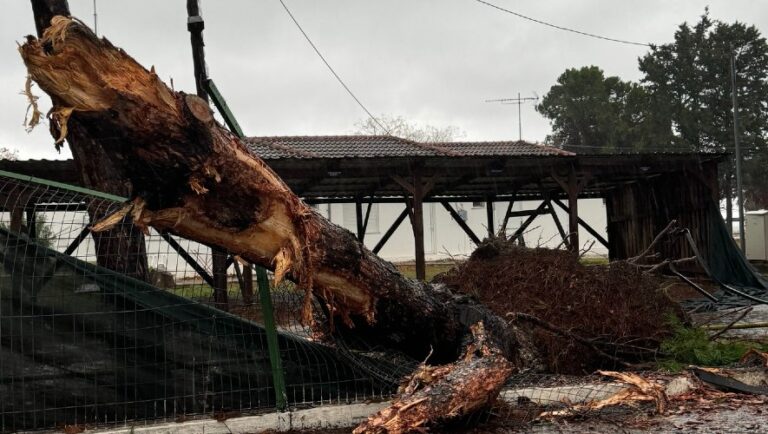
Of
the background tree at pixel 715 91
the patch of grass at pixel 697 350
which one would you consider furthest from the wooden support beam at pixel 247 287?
the background tree at pixel 715 91

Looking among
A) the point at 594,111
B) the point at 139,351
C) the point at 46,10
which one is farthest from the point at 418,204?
the point at 594,111

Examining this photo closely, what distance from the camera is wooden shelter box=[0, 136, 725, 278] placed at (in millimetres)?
12484

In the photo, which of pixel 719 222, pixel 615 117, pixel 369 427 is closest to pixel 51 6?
pixel 369 427

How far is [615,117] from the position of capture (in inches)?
1983

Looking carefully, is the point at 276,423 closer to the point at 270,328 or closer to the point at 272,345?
the point at 272,345

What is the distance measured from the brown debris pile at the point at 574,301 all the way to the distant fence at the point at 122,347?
2496 mm

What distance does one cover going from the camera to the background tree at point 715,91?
38.9 m

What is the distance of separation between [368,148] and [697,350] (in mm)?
9274

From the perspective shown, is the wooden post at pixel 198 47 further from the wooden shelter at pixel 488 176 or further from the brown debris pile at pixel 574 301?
the brown debris pile at pixel 574 301

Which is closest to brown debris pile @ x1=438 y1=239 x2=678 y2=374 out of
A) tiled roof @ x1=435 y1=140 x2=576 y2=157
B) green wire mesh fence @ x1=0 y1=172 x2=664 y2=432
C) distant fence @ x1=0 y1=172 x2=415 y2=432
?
green wire mesh fence @ x1=0 y1=172 x2=664 y2=432

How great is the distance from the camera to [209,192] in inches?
136

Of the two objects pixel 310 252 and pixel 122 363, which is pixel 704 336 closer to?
pixel 310 252

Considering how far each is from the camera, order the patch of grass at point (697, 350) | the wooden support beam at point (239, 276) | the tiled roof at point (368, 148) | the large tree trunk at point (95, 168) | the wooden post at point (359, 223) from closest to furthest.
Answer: the wooden support beam at point (239, 276) → the large tree trunk at point (95, 168) → the patch of grass at point (697, 350) → the tiled roof at point (368, 148) → the wooden post at point (359, 223)

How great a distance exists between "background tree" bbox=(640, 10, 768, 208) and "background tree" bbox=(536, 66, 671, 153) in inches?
81.7
